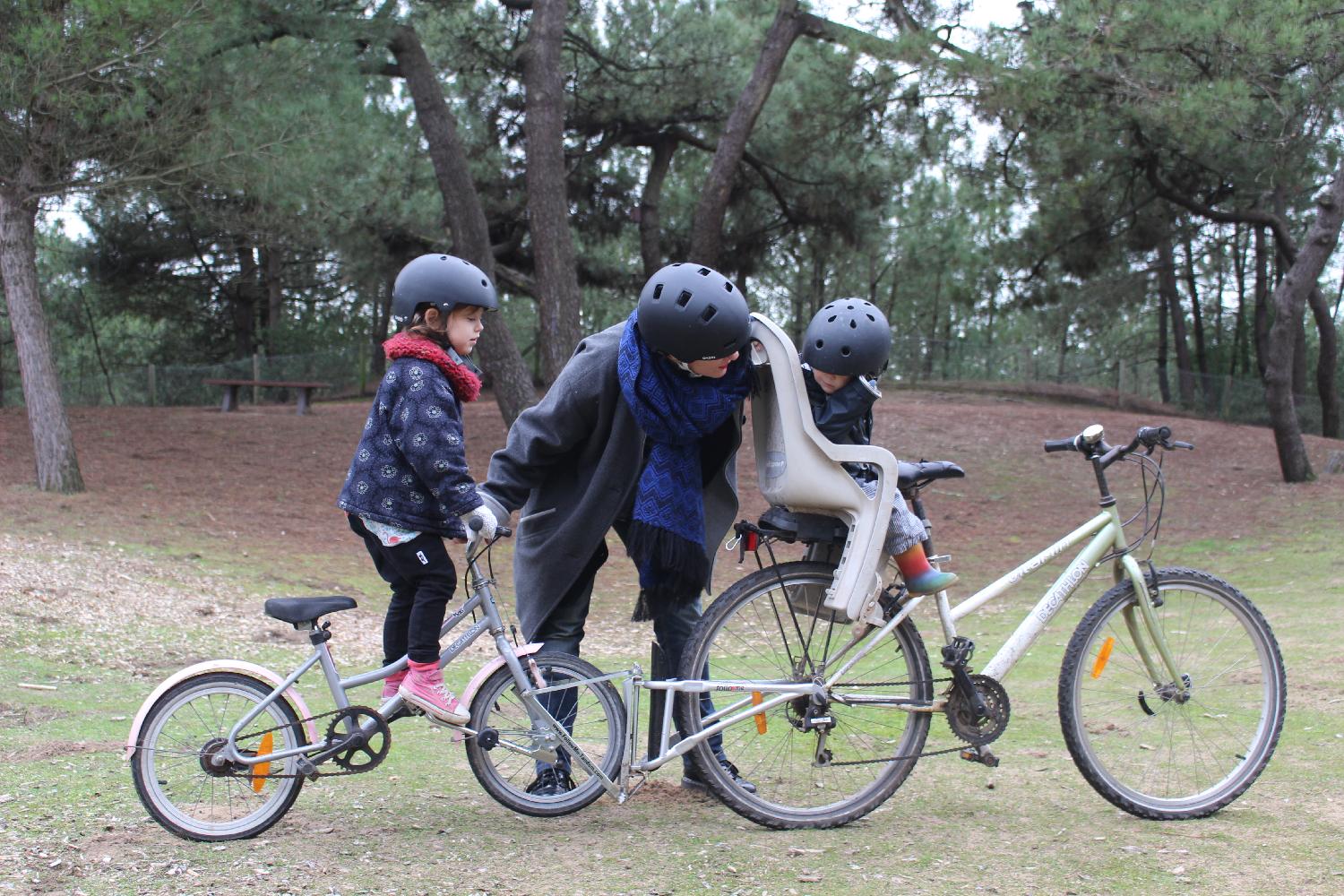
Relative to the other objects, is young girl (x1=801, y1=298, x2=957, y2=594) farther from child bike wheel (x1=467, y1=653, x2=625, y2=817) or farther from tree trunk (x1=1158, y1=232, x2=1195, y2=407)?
tree trunk (x1=1158, y1=232, x2=1195, y2=407)

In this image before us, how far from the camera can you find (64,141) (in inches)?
392

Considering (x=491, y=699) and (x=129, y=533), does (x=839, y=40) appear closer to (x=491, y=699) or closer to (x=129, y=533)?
(x=129, y=533)

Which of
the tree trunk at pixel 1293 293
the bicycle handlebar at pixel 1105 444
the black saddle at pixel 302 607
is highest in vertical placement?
the tree trunk at pixel 1293 293

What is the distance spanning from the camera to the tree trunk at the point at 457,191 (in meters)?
11.9

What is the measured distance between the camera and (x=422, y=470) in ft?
10.3

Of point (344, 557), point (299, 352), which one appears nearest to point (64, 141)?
point (344, 557)

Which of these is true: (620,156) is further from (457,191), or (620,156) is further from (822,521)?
(822,521)

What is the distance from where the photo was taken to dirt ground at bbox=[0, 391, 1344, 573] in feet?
32.1

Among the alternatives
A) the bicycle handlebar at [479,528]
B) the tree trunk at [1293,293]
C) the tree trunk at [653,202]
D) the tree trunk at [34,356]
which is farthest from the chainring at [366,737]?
the tree trunk at [653,202]

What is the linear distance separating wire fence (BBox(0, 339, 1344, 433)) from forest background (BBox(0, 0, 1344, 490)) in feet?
0.24

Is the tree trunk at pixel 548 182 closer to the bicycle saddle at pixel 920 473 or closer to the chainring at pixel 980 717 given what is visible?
the bicycle saddle at pixel 920 473

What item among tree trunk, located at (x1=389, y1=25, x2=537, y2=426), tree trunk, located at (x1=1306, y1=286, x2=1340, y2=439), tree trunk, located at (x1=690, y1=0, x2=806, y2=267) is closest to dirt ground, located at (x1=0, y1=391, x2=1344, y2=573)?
tree trunk, located at (x1=389, y1=25, x2=537, y2=426)

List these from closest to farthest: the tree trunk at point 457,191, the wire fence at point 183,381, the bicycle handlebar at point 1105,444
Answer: the bicycle handlebar at point 1105,444 < the tree trunk at point 457,191 < the wire fence at point 183,381

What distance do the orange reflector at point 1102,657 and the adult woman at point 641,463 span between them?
3.42 feet
